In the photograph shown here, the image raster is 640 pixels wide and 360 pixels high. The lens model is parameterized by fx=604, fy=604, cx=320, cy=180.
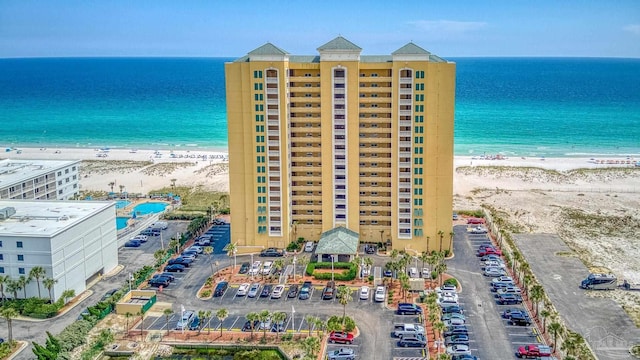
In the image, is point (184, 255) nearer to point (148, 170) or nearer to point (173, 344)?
point (173, 344)

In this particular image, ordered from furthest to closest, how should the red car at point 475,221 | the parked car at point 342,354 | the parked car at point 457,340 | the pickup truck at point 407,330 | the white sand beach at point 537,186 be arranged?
the red car at point 475,221
the white sand beach at point 537,186
the pickup truck at point 407,330
the parked car at point 457,340
the parked car at point 342,354

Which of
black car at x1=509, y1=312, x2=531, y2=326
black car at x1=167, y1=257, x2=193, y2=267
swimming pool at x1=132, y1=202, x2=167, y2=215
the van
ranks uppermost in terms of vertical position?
swimming pool at x1=132, y1=202, x2=167, y2=215

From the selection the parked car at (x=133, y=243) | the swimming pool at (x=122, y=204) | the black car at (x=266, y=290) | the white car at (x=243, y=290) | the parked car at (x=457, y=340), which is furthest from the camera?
the swimming pool at (x=122, y=204)

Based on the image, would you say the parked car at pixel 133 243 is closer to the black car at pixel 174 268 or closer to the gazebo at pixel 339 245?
the black car at pixel 174 268

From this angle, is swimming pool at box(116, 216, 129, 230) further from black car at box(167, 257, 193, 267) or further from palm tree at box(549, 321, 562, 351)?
palm tree at box(549, 321, 562, 351)

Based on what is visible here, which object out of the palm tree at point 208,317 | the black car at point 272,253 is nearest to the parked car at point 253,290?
the palm tree at point 208,317

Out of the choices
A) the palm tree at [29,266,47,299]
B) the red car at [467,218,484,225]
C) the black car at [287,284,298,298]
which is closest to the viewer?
the palm tree at [29,266,47,299]

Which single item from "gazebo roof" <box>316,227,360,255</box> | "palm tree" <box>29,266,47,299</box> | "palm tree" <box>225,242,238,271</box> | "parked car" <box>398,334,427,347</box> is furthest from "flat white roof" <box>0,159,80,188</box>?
"parked car" <box>398,334,427,347</box>

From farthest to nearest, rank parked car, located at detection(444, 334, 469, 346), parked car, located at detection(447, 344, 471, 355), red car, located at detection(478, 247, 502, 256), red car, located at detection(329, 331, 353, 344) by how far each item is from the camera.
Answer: red car, located at detection(478, 247, 502, 256), red car, located at detection(329, 331, 353, 344), parked car, located at detection(444, 334, 469, 346), parked car, located at detection(447, 344, 471, 355)
